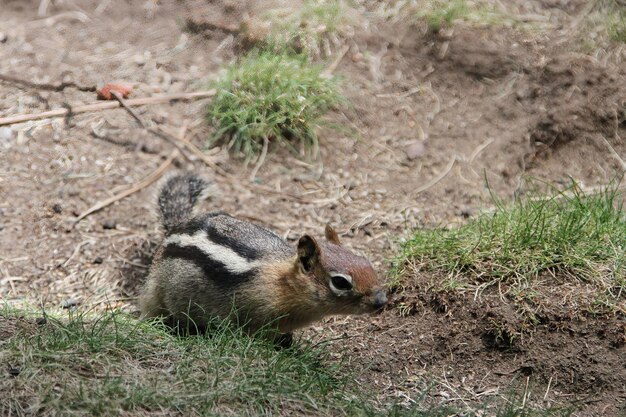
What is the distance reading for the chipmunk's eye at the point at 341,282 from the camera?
3.83 m

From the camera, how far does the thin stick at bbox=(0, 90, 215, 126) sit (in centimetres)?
566

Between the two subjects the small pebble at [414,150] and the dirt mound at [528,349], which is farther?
the small pebble at [414,150]

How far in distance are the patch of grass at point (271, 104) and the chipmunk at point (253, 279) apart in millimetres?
1360

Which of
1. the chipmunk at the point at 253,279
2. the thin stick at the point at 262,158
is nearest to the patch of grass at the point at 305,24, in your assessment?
the thin stick at the point at 262,158

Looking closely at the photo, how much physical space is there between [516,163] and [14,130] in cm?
352

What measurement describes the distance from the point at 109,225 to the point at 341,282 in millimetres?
1949

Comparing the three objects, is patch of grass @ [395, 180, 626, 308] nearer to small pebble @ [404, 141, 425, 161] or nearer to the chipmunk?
the chipmunk

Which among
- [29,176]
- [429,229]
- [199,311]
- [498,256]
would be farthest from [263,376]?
[29,176]

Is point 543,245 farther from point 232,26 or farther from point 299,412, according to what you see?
point 232,26

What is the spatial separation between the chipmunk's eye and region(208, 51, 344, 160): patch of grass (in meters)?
1.95

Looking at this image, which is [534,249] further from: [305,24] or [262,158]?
[305,24]

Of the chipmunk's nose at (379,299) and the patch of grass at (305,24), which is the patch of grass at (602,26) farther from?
the chipmunk's nose at (379,299)

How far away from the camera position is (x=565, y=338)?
156 inches

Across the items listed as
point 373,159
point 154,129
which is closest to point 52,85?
point 154,129
